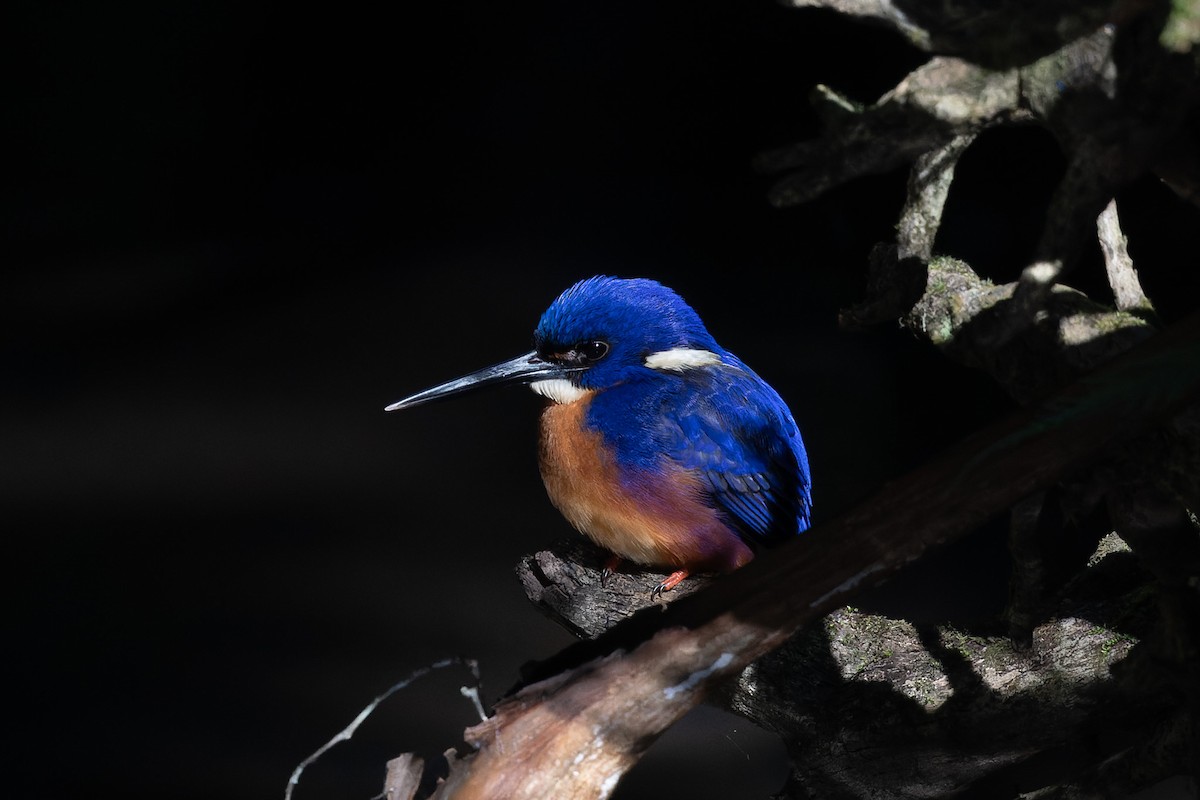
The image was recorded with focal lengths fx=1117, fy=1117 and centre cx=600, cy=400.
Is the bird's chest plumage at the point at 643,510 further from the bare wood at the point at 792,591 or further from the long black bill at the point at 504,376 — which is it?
the bare wood at the point at 792,591

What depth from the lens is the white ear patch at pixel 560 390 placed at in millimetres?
1369

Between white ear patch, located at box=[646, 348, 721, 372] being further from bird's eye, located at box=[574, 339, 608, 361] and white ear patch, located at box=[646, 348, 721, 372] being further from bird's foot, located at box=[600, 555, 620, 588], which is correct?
bird's foot, located at box=[600, 555, 620, 588]

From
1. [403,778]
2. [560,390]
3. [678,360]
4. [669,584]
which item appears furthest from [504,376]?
[403,778]

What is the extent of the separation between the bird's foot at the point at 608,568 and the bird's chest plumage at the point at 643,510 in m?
0.02

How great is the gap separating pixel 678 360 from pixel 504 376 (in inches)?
8.4

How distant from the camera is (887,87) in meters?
1.70

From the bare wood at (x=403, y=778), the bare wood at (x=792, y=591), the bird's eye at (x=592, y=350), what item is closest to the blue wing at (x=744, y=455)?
the bird's eye at (x=592, y=350)

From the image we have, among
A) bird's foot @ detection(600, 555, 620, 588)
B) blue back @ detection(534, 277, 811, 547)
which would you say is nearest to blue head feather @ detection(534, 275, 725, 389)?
blue back @ detection(534, 277, 811, 547)

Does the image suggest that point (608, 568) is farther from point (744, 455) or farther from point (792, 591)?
point (792, 591)

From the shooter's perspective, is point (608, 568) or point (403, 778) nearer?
point (403, 778)

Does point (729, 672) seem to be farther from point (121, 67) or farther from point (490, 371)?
point (121, 67)

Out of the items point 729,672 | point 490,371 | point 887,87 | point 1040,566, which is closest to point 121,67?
point 490,371

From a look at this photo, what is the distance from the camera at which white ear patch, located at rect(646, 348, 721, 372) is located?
1355 millimetres

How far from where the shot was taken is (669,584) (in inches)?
49.6
